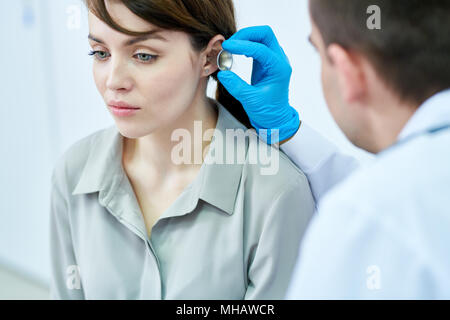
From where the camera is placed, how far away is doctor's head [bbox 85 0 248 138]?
3.15ft

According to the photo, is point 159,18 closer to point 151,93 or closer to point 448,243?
point 151,93

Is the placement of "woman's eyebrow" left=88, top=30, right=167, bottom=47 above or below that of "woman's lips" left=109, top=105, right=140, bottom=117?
above

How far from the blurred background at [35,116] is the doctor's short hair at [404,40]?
1300 millimetres

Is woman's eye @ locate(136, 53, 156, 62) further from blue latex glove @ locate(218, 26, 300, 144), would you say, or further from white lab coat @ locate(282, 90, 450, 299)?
white lab coat @ locate(282, 90, 450, 299)

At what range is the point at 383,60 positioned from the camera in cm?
71

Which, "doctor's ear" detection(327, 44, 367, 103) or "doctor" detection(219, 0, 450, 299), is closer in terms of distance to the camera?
"doctor" detection(219, 0, 450, 299)

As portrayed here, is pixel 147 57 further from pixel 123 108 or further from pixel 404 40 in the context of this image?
pixel 404 40

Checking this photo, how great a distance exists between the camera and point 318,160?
109 centimetres

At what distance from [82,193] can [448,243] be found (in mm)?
779

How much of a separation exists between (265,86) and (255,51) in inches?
3.5

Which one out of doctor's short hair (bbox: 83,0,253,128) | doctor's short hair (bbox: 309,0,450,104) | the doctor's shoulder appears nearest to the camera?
doctor's short hair (bbox: 309,0,450,104)

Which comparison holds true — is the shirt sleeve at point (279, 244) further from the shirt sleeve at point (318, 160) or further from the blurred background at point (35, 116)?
the blurred background at point (35, 116)

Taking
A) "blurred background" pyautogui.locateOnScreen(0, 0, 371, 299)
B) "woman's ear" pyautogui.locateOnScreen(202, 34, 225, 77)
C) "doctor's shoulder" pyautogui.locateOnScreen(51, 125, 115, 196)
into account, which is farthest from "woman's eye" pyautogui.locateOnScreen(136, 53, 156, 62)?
"blurred background" pyautogui.locateOnScreen(0, 0, 371, 299)

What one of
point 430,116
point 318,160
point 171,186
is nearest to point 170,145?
point 171,186
